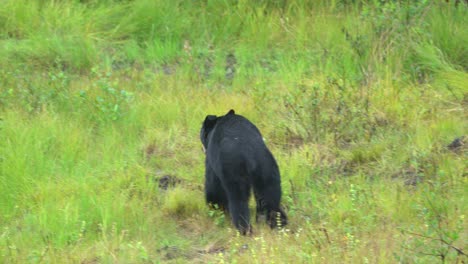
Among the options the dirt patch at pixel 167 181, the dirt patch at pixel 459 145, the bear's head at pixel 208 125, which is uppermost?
the bear's head at pixel 208 125

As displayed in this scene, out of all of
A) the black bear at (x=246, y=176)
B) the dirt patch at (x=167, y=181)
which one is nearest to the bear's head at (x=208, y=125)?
the black bear at (x=246, y=176)

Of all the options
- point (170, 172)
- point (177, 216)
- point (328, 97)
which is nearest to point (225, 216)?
point (177, 216)

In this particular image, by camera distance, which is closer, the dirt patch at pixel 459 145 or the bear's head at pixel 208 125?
the bear's head at pixel 208 125

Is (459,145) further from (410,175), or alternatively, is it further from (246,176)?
(246,176)

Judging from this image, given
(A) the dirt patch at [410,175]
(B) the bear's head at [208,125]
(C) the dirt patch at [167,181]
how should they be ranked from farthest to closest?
(C) the dirt patch at [167,181] → (A) the dirt patch at [410,175] → (B) the bear's head at [208,125]

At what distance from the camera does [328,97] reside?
8172 millimetres

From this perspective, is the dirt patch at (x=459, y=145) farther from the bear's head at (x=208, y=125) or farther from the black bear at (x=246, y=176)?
the bear's head at (x=208, y=125)

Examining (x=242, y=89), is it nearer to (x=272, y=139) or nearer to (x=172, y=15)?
(x=272, y=139)

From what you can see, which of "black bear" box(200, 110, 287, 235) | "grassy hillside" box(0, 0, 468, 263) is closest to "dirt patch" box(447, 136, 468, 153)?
"grassy hillside" box(0, 0, 468, 263)

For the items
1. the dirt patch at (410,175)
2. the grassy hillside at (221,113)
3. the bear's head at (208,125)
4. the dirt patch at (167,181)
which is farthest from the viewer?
the dirt patch at (167,181)

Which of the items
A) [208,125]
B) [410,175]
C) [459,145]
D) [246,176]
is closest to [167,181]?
[208,125]

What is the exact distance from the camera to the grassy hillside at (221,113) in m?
5.93

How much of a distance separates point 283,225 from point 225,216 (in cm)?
58

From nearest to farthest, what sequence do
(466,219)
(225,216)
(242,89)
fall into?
(466,219) < (225,216) < (242,89)
